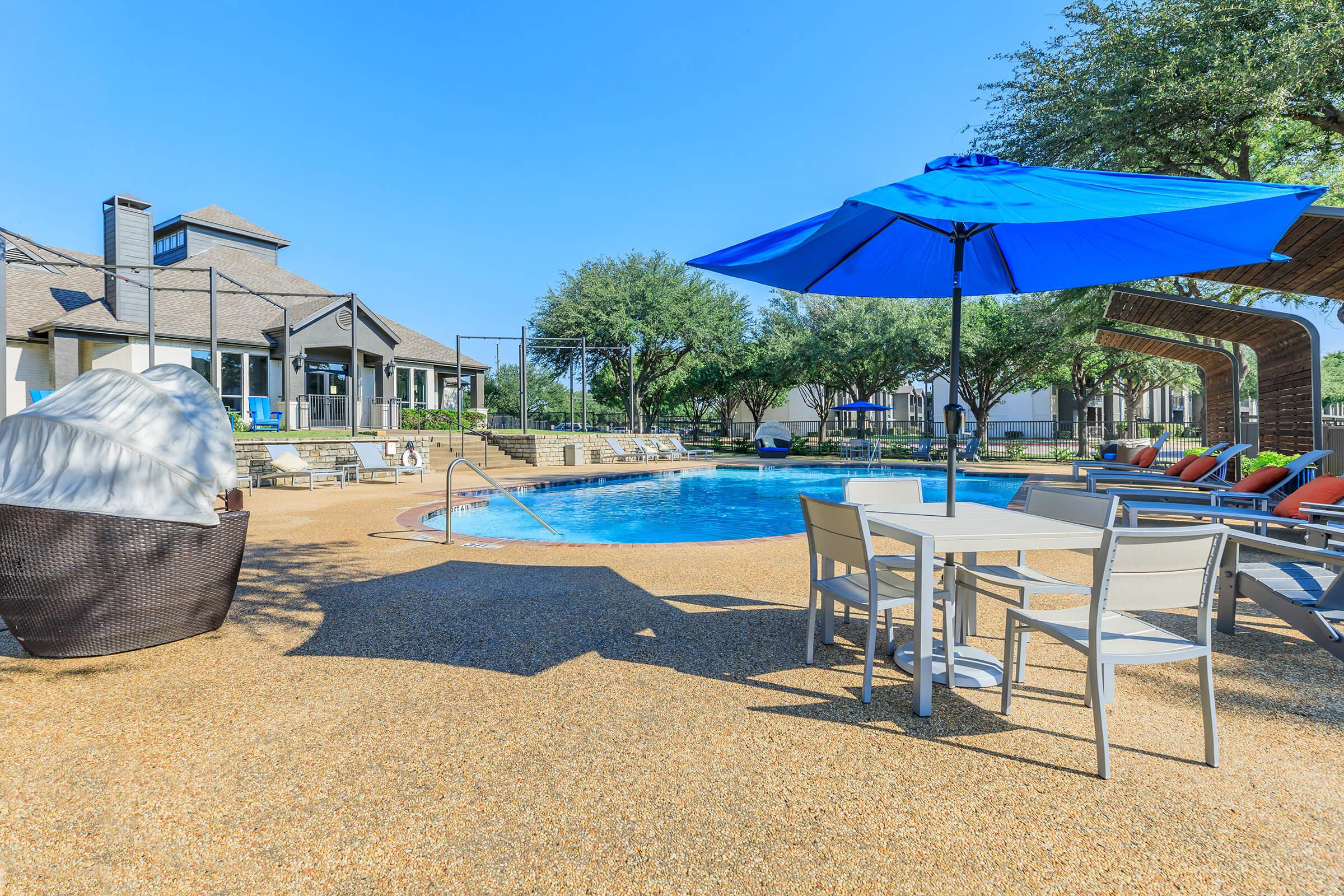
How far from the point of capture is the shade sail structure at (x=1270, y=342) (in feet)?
25.1

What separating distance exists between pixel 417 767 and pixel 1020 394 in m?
48.1

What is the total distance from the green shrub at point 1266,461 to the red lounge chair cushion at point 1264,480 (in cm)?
174

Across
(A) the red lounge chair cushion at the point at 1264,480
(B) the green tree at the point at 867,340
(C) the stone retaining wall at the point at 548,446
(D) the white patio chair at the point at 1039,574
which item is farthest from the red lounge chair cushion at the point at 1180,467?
(C) the stone retaining wall at the point at 548,446

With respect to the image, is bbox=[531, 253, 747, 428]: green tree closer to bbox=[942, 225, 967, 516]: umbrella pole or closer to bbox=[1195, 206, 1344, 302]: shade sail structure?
bbox=[1195, 206, 1344, 302]: shade sail structure

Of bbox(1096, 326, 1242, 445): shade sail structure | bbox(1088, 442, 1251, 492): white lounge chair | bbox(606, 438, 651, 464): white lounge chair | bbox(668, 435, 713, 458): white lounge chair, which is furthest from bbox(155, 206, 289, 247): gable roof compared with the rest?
bbox(1088, 442, 1251, 492): white lounge chair

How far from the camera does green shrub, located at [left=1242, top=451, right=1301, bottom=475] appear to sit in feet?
28.8

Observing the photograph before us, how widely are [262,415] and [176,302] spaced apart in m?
5.15

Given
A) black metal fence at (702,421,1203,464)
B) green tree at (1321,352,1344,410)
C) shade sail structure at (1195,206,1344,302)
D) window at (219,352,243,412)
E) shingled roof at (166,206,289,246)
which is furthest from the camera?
green tree at (1321,352,1344,410)

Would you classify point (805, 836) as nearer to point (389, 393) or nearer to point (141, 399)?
point (141, 399)

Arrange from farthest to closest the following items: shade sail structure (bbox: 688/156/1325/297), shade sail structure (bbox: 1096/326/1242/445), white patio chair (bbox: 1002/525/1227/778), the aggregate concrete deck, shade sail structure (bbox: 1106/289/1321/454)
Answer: shade sail structure (bbox: 1096/326/1242/445)
shade sail structure (bbox: 1106/289/1321/454)
shade sail structure (bbox: 688/156/1325/297)
white patio chair (bbox: 1002/525/1227/778)
the aggregate concrete deck

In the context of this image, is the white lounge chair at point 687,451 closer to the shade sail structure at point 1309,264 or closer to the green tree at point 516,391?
the shade sail structure at point 1309,264

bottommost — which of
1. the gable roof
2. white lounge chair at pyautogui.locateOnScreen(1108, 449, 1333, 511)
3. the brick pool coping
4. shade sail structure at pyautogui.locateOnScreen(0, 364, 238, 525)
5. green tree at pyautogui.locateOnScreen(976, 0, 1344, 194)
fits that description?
the brick pool coping

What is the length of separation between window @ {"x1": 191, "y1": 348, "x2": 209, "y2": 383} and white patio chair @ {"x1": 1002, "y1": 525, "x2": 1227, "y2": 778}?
2377 cm

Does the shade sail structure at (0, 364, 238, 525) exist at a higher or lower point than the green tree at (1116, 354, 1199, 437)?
lower
